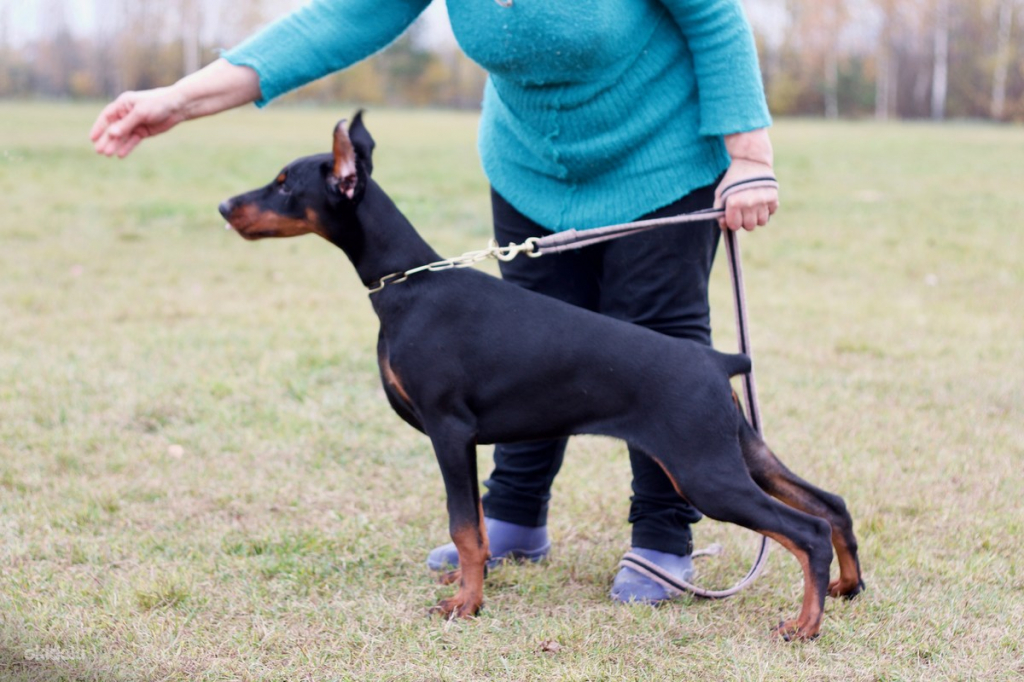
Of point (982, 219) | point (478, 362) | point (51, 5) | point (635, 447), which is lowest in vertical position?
point (982, 219)

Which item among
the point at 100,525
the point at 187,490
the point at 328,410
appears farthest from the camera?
the point at 328,410

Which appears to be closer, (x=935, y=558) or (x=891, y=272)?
(x=935, y=558)

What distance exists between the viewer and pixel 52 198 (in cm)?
1172

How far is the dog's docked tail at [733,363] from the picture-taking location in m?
2.90

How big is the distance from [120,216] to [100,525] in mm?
7625

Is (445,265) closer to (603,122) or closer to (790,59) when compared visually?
(603,122)

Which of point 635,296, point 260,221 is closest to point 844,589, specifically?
point 635,296

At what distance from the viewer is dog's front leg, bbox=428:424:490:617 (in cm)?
292

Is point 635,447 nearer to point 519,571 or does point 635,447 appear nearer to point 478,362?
point 478,362

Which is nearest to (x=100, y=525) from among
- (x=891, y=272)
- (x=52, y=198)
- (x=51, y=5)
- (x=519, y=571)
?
(x=519, y=571)

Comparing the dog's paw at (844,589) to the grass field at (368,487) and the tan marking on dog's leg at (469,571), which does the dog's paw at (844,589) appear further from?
the tan marking on dog's leg at (469,571)

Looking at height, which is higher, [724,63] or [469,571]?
[724,63]

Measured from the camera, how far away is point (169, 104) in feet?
9.74

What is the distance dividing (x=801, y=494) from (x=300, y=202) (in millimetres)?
1667
